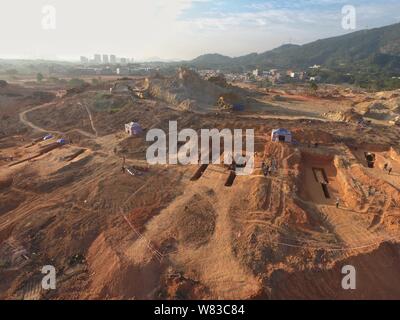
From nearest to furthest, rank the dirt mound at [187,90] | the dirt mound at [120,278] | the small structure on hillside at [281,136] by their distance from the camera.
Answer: the dirt mound at [120,278] < the small structure on hillside at [281,136] < the dirt mound at [187,90]

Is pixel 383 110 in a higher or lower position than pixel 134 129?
higher

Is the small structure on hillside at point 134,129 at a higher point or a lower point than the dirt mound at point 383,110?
lower

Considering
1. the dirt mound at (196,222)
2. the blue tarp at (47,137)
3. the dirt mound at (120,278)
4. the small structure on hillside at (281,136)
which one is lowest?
the dirt mound at (120,278)

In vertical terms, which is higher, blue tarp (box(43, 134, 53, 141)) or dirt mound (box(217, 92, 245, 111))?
dirt mound (box(217, 92, 245, 111))

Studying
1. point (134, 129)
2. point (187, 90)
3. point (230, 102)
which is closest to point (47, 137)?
point (134, 129)

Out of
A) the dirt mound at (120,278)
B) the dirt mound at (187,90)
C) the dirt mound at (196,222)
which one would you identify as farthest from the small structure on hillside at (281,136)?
the dirt mound at (120,278)

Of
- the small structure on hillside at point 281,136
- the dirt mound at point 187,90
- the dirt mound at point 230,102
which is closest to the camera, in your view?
the small structure on hillside at point 281,136

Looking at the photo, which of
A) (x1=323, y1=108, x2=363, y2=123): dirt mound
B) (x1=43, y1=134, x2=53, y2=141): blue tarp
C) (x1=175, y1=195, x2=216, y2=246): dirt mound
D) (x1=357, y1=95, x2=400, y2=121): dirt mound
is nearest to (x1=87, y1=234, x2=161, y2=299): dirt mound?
(x1=175, y1=195, x2=216, y2=246): dirt mound

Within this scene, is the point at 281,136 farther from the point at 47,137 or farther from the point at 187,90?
the point at 47,137

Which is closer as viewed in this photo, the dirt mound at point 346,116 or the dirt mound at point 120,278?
the dirt mound at point 120,278

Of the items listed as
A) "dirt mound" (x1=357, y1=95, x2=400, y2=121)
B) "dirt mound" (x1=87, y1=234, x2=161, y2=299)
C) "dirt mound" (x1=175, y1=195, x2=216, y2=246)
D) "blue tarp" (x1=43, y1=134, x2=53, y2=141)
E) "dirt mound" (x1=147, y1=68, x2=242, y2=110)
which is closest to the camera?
"dirt mound" (x1=87, y1=234, x2=161, y2=299)

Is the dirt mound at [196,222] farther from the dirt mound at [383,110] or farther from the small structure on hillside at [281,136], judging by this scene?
the dirt mound at [383,110]

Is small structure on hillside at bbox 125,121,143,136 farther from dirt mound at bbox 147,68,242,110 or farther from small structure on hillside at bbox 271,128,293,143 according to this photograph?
small structure on hillside at bbox 271,128,293,143
